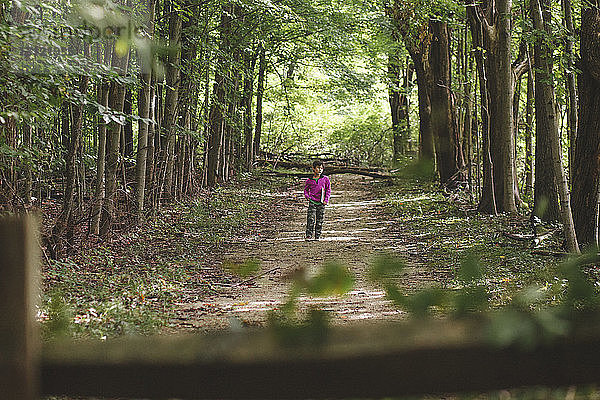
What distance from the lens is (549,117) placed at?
9.53 metres

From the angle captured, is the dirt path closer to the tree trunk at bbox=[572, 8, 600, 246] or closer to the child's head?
the child's head

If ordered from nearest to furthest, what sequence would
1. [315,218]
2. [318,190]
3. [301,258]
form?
[301,258]
[318,190]
[315,218]

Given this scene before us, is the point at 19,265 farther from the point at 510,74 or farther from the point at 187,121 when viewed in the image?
the point at 187,121

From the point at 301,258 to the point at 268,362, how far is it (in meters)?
9.64

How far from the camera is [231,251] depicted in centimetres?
1200

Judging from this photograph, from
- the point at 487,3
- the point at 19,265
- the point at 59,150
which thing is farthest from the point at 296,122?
the point at 19,265

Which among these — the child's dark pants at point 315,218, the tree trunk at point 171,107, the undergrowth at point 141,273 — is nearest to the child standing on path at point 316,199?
the child's dark pants at point 315,218

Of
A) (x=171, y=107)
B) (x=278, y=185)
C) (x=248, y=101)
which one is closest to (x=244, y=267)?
(x=171, y=107)

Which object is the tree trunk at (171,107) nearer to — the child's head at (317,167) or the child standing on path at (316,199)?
the child standing on path at (316,199)

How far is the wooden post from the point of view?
1.42 metres

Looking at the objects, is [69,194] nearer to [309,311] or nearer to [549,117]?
[549,117]

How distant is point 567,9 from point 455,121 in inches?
349

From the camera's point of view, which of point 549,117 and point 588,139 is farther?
point 588,139

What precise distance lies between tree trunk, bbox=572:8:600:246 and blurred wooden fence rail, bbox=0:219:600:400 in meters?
9.11
